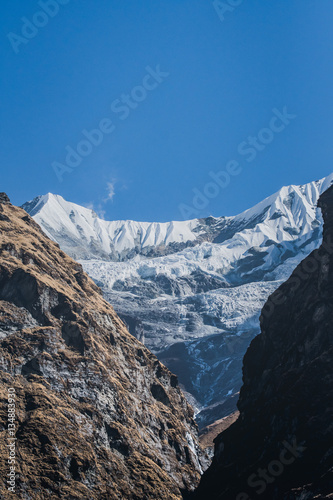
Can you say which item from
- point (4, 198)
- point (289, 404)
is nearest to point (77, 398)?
point (289, 404)

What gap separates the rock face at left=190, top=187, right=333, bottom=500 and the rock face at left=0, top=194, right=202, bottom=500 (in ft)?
54.3

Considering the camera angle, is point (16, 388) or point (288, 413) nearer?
point (288, 413)

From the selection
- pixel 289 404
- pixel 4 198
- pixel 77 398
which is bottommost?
pixel 289 404

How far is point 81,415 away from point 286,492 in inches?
1988

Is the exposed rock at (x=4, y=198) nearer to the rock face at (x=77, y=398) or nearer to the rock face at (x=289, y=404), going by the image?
the rock face at (x=77, y=398)

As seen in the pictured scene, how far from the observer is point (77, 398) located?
109938mm

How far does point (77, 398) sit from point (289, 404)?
46811mm

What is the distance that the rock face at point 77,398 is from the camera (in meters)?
90.7

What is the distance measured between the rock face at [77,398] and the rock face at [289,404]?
16549mm

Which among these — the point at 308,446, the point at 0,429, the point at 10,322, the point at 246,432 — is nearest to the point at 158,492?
the point at 246,432

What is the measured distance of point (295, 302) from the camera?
105750 mm

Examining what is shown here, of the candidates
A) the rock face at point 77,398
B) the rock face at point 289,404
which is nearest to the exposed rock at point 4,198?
the rock face at point 77,398

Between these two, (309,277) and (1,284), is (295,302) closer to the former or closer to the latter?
(309,277)

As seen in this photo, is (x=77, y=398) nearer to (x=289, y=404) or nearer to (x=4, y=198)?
(x=289, y=404)
